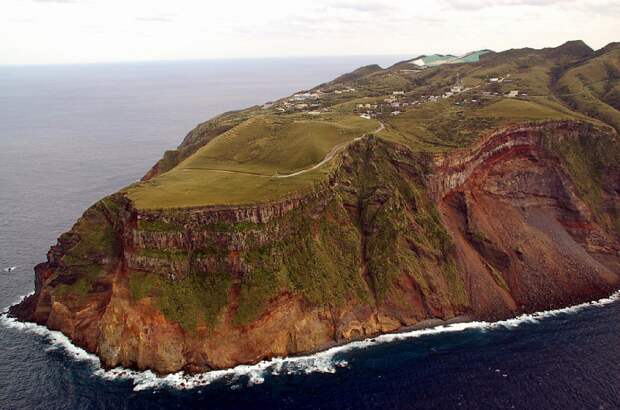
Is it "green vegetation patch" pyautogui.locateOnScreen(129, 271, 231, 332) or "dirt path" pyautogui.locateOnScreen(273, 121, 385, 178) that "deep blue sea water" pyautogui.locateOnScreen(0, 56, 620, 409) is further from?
"dirt path" pyautogui.locateOnScreen(273, 121, 385, 178)

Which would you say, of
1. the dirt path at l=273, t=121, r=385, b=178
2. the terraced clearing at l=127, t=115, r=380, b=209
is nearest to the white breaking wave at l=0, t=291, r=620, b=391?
the terraced clearing at l=127, t=115, r=380, b=209

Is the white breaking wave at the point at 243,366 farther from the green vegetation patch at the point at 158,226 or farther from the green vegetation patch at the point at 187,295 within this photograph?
the green vegetation patch at the point at 158,226

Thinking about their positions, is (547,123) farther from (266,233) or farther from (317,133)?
(266,233)

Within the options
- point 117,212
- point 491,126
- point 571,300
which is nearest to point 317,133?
point 491,126

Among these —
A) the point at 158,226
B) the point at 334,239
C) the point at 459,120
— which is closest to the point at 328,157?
the point at 334,239

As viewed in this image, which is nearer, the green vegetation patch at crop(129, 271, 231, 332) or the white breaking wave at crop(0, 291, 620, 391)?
the white breaking wave at crop(0, 291, 620, 391)

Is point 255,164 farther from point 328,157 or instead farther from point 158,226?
point 158,226
